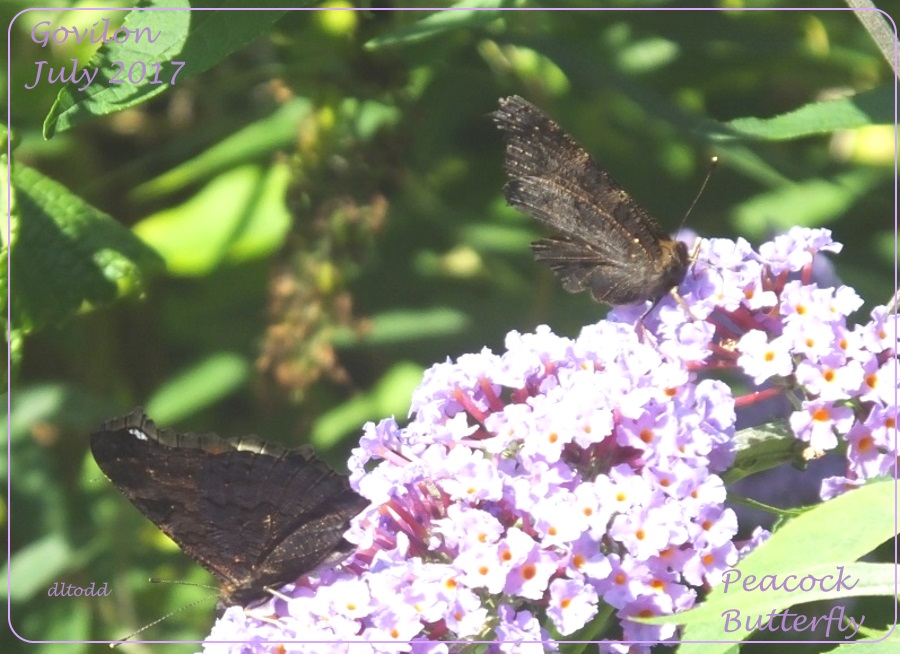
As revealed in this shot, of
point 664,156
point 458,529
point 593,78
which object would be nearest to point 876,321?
point 458,529

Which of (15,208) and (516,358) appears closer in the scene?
(516,358)

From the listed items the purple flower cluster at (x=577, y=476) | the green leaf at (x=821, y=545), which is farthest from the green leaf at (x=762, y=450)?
the green leaf at (x=821, y=545)

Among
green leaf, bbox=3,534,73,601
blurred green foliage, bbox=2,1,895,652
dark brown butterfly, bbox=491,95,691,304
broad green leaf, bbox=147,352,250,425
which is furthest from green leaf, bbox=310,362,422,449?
dark brown butterfly, bbox=491,95,691,304

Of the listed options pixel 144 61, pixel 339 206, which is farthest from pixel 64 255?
pixel 339 206

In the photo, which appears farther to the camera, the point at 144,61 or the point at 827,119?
the point at 827,119

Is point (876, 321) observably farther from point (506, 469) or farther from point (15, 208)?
point (15, 208)

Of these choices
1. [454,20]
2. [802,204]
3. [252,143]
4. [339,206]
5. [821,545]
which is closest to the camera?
[821,545]

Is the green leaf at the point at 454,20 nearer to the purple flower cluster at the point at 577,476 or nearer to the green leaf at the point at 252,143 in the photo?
the purple flower cluster at the point at 577,476

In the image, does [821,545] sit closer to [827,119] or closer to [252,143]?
[827,119]
